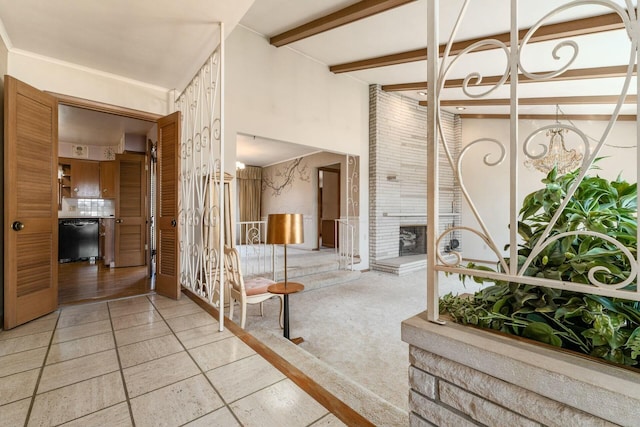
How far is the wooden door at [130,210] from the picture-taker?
5.30 m

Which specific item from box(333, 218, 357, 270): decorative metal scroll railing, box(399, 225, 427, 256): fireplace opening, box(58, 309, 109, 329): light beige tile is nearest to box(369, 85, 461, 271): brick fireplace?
box(399, 225, 427, 256): fireplace opening

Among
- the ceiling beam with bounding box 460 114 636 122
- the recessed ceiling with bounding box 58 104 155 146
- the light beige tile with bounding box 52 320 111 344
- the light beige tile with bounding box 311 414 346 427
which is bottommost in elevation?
the light beige tile with bounding box 311 414 346 427

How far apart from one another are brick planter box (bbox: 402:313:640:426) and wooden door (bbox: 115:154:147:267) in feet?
19.2

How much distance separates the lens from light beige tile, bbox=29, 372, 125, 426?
4.53ft

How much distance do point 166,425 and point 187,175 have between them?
103 inches

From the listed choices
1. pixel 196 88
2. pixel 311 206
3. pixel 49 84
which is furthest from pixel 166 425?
pixel 311 206

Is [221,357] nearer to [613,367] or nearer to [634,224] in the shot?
[613,367]

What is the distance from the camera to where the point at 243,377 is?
1727mm

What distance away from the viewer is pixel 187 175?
3354mm

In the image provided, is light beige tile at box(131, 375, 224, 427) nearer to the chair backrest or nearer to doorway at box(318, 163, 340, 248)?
the chair backrest

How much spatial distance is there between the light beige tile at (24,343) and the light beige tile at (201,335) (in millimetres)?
956

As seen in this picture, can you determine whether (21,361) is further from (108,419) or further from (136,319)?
(108,419)

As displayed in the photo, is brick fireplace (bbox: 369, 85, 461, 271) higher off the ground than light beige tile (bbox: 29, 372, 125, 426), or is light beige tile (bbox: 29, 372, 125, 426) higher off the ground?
brick fireplace (bbox: 369, 85, 461, 271)

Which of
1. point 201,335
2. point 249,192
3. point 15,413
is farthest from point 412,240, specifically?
point 15,413
